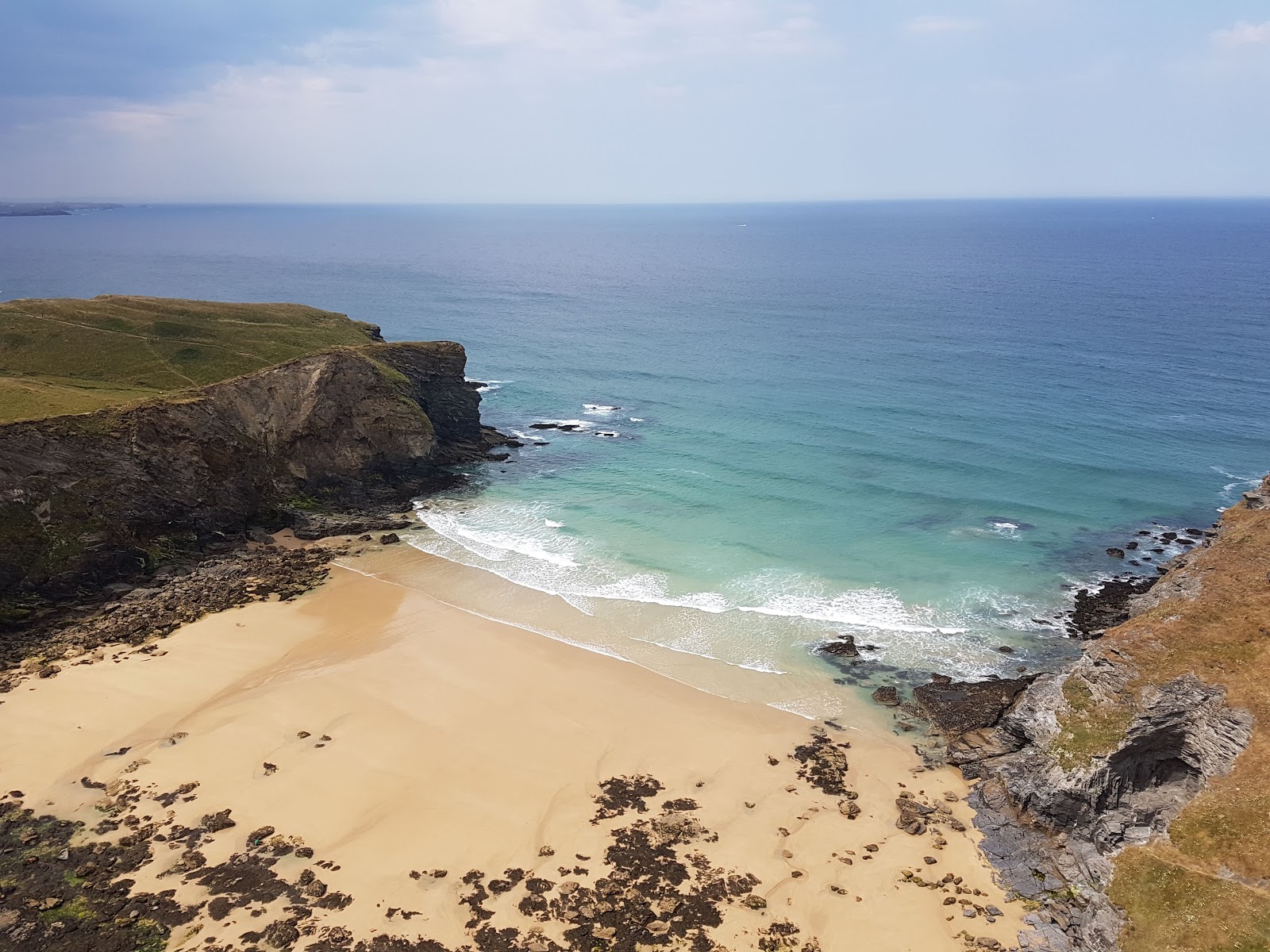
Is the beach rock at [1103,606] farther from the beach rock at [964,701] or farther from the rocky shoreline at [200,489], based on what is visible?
the rocky shoreline at [200,489]

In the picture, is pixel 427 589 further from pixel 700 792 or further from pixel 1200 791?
pixel 1200 791

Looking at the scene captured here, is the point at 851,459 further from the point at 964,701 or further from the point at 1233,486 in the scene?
the point at 964,701

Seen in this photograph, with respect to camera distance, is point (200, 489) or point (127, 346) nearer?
point (200, 489)

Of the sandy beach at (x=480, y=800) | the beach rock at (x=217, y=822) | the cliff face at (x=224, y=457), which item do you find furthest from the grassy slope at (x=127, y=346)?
the beach rock at (x=217, y=822)

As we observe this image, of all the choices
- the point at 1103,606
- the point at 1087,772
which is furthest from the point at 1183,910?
the point at 1103,606

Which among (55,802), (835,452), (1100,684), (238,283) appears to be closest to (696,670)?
(1100,684)

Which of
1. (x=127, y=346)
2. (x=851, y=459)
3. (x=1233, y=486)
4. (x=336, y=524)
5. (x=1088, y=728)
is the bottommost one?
(x=336, y=524)

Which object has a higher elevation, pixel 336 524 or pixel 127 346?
pixel 127 346
